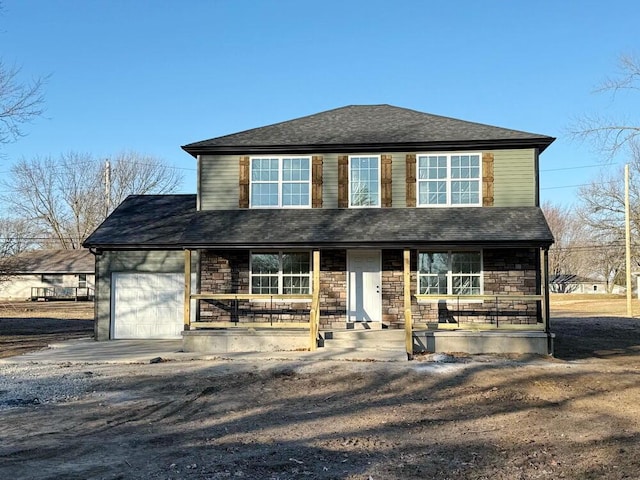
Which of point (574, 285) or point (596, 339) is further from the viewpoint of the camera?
point (574, 285)

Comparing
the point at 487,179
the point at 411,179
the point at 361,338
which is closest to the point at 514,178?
the point at 487,179

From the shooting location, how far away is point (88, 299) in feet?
148

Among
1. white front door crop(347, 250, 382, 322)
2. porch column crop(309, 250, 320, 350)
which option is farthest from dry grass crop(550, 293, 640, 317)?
porch column crop(309, 250, 320, 350)

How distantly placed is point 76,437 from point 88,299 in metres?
40.2

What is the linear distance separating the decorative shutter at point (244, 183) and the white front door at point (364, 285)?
129 inches

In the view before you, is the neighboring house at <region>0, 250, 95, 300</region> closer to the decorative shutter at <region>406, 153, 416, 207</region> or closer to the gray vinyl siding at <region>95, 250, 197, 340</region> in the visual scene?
the gray vinyl siding at <region>95, 250, 197, 340</region>

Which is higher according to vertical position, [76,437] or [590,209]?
[590,209]

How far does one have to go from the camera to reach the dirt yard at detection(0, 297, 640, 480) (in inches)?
244

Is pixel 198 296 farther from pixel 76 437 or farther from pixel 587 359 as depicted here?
pixel 587 359

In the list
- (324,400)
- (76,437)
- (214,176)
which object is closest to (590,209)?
(214,176)

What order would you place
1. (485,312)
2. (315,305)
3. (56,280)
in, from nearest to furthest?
(315,305) < (485,312) < (56,280)

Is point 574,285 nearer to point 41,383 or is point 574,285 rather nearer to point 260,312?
point 260,312

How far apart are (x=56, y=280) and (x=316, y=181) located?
3493 centimetres

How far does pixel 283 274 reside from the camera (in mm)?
16562
